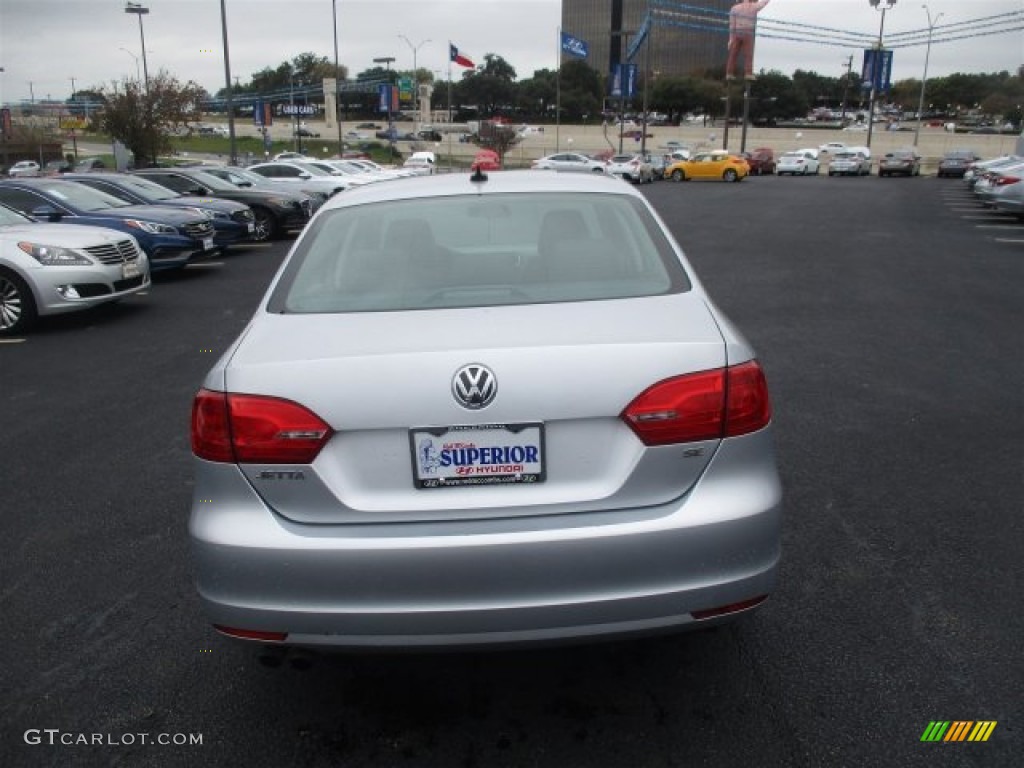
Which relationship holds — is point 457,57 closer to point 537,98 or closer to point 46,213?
point 46,213

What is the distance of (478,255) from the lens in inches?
129

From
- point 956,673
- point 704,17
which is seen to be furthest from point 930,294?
point 704,17

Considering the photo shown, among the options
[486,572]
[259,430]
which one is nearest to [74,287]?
[259,430]

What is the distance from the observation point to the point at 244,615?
2459mm

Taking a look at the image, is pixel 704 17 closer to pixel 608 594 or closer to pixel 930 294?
pixel 930 294

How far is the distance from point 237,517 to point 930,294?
10.5 metres

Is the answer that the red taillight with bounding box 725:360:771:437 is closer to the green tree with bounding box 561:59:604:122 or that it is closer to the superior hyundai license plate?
the superior hyundai license plate

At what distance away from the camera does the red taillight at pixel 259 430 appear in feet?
7.85

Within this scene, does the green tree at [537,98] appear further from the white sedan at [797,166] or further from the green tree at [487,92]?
the white sedan at [797,166]

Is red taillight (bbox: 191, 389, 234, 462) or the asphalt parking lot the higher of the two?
red taillight (bbox: 191, 389, 234, 462)

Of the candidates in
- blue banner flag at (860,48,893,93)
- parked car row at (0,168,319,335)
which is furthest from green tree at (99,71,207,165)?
blue banner flag at (860,48,893,93)

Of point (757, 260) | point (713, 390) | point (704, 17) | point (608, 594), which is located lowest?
point (757, 260)

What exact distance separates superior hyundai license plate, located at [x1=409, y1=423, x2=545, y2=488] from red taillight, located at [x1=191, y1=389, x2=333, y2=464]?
271 millimetres

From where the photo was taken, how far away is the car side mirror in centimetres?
1201
